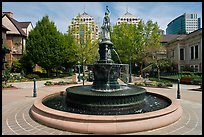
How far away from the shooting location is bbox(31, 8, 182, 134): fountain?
21.2 feet

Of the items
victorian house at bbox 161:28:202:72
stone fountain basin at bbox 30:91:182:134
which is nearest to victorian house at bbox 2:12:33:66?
victorian house at bbox 161:28:202:72

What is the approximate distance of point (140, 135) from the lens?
6336 mm

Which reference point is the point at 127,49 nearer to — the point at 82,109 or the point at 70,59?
the point at 70,59

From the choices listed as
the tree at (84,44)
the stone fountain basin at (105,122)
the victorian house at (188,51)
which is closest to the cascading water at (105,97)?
the stone fountain basin at (105,122)

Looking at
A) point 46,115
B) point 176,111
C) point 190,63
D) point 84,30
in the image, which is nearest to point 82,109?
point 46,115

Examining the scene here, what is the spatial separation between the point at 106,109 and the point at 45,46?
31063mm

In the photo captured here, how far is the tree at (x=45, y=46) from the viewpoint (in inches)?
1460

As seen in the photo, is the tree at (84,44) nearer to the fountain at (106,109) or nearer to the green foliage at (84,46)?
the green foliage at (84,46)

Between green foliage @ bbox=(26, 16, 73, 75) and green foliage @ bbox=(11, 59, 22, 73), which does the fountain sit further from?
green foliage @ bbox=(11, 59, 22, 73)

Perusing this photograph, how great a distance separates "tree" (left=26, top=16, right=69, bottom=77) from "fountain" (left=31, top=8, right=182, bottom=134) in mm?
24639

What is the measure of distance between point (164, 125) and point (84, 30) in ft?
124

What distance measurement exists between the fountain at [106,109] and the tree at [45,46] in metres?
24.6

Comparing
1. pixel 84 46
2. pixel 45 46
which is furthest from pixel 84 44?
pixel 45 46

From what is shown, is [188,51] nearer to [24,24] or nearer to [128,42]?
Result: [128,42]
